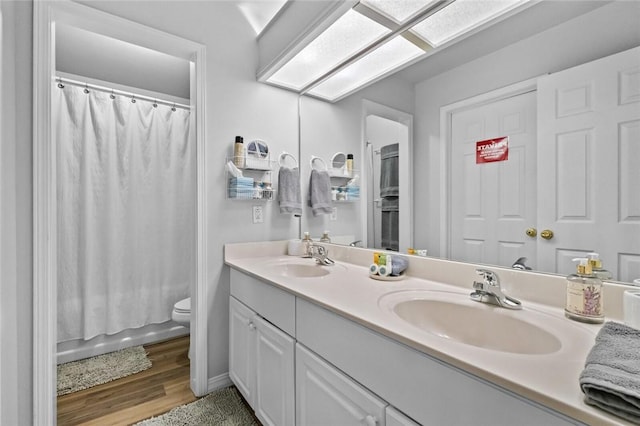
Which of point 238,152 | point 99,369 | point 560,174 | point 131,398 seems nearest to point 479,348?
point 560,174

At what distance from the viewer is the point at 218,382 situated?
1756 mm

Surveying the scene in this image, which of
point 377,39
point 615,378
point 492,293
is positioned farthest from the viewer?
point 377,39

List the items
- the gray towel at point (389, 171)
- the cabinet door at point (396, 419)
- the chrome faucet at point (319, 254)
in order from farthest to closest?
the chrome faucet at point (319, 254) < the gray towel at point (389, 171) < the cabinet door at point (396, 419)

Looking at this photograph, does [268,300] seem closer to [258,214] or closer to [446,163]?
[258,214]

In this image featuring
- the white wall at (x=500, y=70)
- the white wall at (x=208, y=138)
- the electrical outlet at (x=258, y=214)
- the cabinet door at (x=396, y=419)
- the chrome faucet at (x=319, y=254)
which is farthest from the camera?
the electrical outlet at (x=258, y=214)

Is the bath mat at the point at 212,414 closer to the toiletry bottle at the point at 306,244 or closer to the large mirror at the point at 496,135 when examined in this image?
the toiletry bottle at the point at 306,244

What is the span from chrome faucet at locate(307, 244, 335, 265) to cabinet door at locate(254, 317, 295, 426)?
0.49 metres

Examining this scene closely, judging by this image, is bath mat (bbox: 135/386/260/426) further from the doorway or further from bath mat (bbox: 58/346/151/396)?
the doorway

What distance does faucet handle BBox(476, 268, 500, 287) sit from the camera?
940mm

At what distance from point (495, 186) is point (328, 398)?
92 centimetres

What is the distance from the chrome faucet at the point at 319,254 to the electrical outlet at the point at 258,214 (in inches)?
15.0

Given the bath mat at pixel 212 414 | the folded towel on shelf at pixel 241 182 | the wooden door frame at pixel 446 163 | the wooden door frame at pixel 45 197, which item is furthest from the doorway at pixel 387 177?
the wooden door frame at pixel 45 197

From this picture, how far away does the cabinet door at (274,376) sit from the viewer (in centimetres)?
111

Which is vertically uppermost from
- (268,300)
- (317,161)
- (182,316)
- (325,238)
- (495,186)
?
(317,161)
